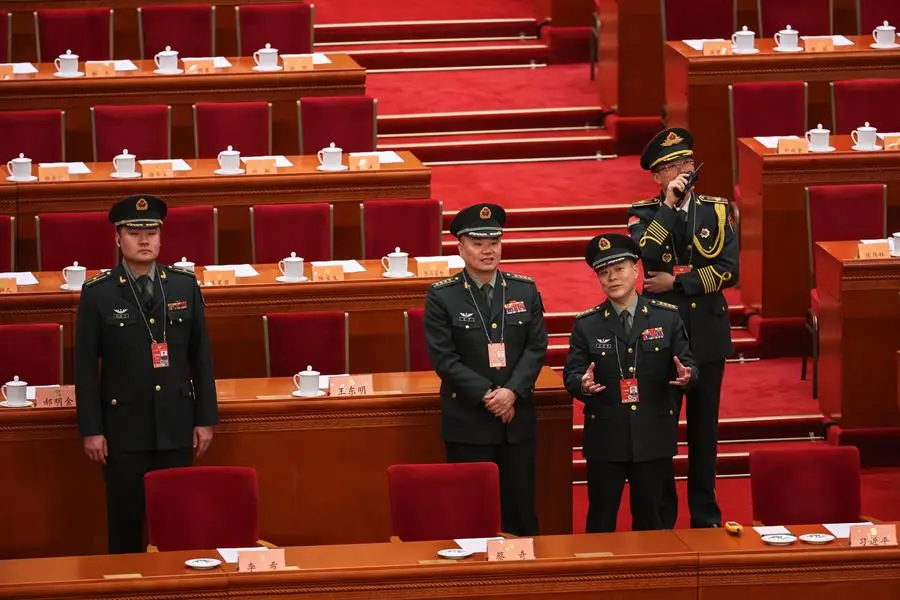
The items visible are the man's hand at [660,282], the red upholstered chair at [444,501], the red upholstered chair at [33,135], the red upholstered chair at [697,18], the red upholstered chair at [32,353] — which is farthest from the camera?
the red upholstered chair at [697,18]

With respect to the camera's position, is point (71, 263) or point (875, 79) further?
point (875, 79)

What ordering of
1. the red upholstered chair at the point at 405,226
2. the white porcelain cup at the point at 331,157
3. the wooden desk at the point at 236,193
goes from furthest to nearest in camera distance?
the white porcelain cup at the point at 331,157 < the wooden desk at the point at 236,193 < the red upholstered chair at the point at 405,226

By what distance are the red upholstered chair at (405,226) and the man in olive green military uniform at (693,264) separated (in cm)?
142

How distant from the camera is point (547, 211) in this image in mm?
9125

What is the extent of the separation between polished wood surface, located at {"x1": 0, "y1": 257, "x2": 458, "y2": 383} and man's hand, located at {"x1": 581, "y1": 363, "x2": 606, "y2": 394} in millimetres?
1430

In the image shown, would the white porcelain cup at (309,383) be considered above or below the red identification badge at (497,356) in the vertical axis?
below

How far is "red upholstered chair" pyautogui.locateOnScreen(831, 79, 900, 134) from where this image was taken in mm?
8711

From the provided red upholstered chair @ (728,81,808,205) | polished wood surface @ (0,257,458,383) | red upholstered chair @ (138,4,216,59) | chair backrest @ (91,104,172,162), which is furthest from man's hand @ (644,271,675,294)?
red upholstered chair @ (138,4,216,59)

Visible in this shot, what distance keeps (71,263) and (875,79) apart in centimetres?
396

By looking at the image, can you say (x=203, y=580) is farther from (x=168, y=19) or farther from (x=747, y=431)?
(x=168, y=19)

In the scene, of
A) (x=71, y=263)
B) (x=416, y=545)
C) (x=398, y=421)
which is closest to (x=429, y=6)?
(x=71, y=263)

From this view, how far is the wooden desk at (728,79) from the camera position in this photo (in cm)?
899

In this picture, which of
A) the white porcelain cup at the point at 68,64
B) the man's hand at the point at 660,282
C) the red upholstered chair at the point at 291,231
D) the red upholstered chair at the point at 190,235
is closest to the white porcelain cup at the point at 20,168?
the red upholstered chair at the point at 190,235

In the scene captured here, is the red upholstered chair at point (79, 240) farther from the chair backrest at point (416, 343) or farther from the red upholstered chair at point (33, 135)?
the chair backrest at point (416, 343)
